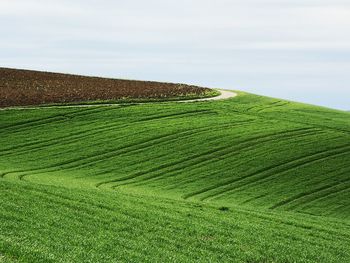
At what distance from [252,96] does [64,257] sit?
84.2 meters

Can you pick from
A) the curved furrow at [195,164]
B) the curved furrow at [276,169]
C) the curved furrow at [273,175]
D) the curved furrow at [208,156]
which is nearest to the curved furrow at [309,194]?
the curved furrow at [273,175]

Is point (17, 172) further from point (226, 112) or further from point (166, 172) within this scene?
point (226, 112)

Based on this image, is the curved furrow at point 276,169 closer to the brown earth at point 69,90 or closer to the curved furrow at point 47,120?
the curved furrow at point 47,120

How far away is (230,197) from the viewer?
4906 cm

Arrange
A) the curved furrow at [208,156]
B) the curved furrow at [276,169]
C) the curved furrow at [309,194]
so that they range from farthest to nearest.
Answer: the curved furrow at [208,156], the curved furrow at [276,169], the curved furrow at [309,194]

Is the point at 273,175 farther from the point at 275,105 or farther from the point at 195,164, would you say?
the point at 275,105

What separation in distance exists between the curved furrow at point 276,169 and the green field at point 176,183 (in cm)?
20

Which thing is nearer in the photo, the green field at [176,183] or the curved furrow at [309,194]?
the green field at [176,183]

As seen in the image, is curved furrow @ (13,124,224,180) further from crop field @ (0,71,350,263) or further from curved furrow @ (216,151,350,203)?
curved furrow @ (216,151,350,203)

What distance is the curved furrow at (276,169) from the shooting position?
51.4m

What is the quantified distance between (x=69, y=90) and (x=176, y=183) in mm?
47435

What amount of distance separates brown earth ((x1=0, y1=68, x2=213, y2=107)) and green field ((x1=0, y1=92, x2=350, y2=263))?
24.0 feet

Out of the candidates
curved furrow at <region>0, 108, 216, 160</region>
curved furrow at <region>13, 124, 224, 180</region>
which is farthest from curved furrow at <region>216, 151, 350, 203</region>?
curved furrow at <region>0, 108, 216, 160</region>

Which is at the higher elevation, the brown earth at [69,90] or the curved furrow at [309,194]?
the brown earth at [69,90]
